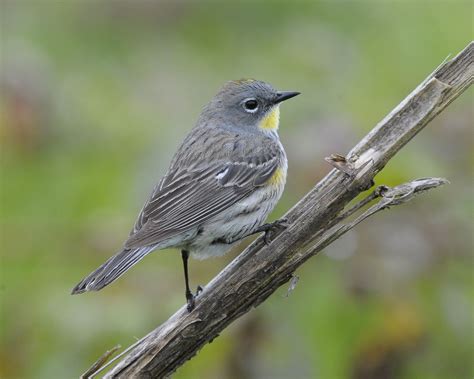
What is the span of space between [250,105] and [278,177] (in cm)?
94

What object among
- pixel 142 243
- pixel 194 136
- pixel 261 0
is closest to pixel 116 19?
pixel 261 0

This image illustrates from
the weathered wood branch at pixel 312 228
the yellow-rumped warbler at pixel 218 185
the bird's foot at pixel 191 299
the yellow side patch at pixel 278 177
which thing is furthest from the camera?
the yellow side patch at pixel 278 177

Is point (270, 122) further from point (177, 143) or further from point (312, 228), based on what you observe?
point (312, 228)

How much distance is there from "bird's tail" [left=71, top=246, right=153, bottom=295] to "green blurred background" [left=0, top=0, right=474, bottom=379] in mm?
375

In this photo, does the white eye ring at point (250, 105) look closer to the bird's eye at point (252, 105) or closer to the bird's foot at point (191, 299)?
the bird's eye at point (252, 105)

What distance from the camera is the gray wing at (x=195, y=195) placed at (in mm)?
5062

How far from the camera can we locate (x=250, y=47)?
9711mm

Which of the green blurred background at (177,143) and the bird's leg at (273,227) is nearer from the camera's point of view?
the bird's leg at (273,227)

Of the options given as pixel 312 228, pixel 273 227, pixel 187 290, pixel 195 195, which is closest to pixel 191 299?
pixel 187 290

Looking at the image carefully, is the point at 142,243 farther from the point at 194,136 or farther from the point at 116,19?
the point at 116,19

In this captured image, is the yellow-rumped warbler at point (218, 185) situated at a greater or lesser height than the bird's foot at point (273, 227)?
greater

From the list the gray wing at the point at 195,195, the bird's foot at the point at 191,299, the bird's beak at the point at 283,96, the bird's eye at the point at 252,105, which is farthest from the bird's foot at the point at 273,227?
the bird's eye at the point at 252,105

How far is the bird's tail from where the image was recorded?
4.41m

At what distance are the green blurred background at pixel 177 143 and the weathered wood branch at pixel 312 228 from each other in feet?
1.67
